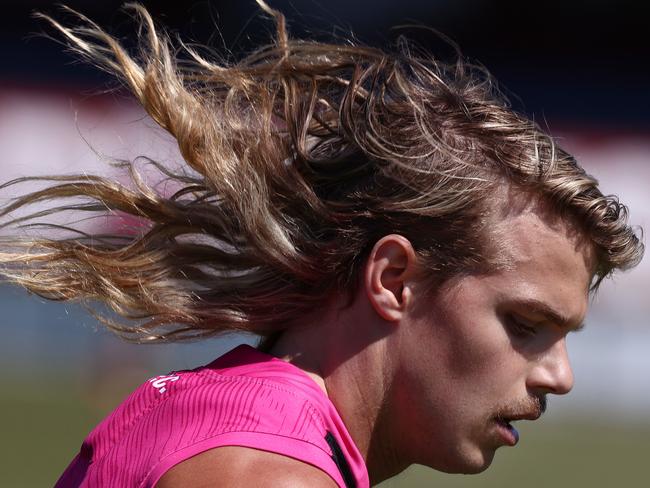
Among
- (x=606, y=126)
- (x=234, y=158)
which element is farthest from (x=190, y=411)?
(x=606, y=126)

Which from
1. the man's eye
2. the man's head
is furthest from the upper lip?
the man's eye

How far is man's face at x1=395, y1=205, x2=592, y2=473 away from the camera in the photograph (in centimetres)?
248

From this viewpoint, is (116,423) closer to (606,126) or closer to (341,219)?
(341,219)

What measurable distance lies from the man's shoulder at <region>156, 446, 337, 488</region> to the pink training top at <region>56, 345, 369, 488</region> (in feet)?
0.06

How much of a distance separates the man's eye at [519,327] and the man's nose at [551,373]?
2.6 inches

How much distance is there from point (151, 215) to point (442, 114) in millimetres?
817

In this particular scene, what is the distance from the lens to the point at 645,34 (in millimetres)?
14695

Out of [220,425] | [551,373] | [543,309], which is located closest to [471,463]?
[551,373]

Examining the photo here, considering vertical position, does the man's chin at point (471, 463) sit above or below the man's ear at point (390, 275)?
below

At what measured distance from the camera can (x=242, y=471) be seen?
1.99 meters

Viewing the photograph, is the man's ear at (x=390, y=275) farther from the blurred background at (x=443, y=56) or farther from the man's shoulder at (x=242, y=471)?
the blurred background at (x=443, y=56)

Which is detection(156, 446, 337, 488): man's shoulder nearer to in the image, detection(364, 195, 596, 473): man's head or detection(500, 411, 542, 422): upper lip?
detection(364, 195, 596, 473): man's head

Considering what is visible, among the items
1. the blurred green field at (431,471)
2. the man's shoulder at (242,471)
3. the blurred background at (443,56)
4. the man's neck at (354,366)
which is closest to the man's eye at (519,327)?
the man's neck at (354,366)

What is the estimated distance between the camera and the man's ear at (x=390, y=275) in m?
2.49
